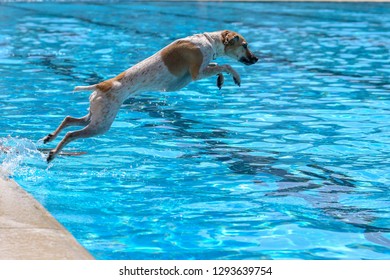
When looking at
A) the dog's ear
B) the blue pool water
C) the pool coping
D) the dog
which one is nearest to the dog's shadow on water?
the blue pool water

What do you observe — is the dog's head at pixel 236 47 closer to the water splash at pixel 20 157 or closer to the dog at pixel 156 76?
the dog at pixel 156 76

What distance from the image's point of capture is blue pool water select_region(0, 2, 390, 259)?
5324 mm

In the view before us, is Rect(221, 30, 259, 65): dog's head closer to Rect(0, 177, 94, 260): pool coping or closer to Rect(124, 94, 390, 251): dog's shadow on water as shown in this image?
Rect(124, 94, 390, 251): dog's shadow on water

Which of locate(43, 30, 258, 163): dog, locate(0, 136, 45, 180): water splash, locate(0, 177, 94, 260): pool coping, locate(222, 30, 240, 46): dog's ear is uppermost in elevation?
locate(222, 30, 240, 46): dog's ear

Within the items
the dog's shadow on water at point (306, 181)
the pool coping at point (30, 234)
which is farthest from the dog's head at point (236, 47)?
the pool coping at point (30, 234)

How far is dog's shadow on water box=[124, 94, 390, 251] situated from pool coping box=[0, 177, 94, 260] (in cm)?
168

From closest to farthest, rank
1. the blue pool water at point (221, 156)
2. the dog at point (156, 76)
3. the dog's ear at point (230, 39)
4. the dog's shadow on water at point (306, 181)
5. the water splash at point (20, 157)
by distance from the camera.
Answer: the blue pool water at point (221, 156) < the dog's shadow on water at point (306, 181) < the dog at point (156, 76) < the water splash at point (20, 157) < the dog's ear at point (230, 39)

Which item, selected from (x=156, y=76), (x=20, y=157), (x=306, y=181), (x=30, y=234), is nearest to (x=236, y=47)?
Result: (x=156, y=76)

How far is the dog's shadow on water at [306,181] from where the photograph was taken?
18.0 ft

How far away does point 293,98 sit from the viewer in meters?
10.1

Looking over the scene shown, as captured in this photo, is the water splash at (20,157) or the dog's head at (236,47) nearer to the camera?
the water splash at (20,157)

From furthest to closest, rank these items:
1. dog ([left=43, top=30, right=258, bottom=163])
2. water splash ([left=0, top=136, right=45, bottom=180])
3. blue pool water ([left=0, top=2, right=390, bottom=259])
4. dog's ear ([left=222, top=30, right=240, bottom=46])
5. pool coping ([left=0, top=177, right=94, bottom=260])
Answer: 1. dog's ear ([left=222, top=30, right=240, bottom=46])
2. water splash ([left=0, top=136, right=45, bottom=180])
3. dog ([left=43, top=30, right=258, bottom=163])
4. blue pool water ([left=0, top=2, right=390, bottom=259])
5. pool coping ([left=0, top=177, right=94, bottom=260])

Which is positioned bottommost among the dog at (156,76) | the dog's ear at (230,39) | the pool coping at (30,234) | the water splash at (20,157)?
the water splash at (20,157)
